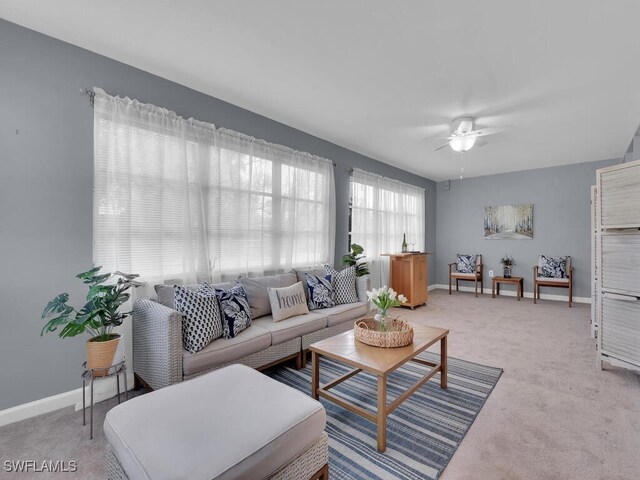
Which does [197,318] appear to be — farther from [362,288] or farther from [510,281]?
[510,281]

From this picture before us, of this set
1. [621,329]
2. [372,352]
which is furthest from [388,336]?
[621,329]

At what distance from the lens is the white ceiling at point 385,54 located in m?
1.84

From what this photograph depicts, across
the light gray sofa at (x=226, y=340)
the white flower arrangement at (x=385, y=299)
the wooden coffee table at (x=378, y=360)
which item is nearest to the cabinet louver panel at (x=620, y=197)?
the wooden coffee table at (x=378, y=360)

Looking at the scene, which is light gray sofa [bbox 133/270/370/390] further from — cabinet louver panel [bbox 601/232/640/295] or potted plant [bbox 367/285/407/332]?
cabinet louver panel [bbox 601/232/640/295]

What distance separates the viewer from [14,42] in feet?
6.45

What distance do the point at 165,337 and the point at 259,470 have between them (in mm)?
1237

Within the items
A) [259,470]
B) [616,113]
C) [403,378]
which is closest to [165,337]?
[259,470]

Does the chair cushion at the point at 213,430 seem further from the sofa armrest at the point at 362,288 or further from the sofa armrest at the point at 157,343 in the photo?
the sofa armrest at the point at 362,288

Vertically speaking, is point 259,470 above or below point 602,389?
above

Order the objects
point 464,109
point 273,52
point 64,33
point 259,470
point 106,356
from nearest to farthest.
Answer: point 259,470 < point 106,356 < point 64,33 < point 273,52 < point 464,109

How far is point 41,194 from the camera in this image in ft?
6.72

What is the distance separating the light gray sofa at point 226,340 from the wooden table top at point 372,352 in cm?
55

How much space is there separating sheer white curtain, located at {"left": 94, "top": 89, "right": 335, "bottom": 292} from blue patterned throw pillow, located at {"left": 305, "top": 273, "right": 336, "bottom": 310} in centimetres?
47

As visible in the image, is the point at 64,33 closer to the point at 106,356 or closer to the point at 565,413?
the point at 106,356
